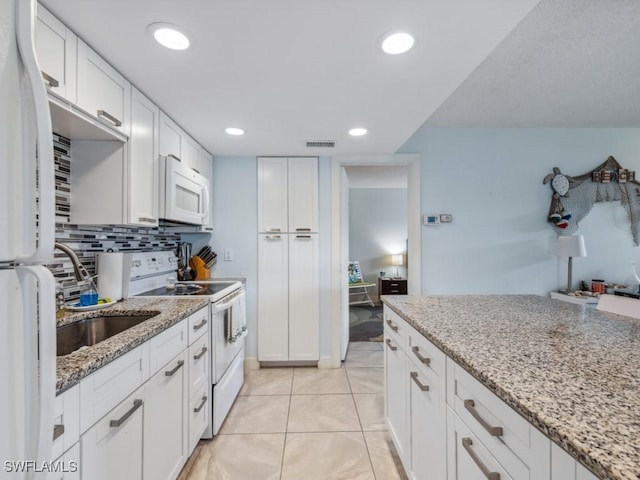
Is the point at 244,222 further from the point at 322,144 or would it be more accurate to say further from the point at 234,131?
the point at 322,144

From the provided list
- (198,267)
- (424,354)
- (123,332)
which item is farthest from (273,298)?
(424,354)

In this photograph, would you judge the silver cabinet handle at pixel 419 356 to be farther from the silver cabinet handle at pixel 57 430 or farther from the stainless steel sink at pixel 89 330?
the stainless steel sink at pixel 89 330

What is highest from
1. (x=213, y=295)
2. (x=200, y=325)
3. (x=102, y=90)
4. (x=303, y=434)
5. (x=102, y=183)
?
(x=102, y=90)

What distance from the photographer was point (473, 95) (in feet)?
7.94

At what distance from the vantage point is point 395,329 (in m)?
1.68

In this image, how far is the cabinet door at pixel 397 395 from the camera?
1500 millimetres

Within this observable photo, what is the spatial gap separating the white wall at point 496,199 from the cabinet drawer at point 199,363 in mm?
2331

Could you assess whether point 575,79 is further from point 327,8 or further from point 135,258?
point 135,258

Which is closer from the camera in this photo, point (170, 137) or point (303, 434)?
point (303, 434)

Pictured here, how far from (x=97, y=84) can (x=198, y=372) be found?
1.57 m

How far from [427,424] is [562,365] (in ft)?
1.98

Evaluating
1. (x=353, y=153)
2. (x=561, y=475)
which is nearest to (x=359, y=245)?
(x=353, y=153)

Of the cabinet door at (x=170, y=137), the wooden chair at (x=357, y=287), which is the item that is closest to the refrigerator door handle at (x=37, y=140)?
the cabinet door at (x=170, y=137)

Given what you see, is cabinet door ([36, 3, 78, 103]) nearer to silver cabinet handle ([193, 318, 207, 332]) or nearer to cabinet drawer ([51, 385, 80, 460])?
cabinet drawer ([51, 385, 80, 460])
